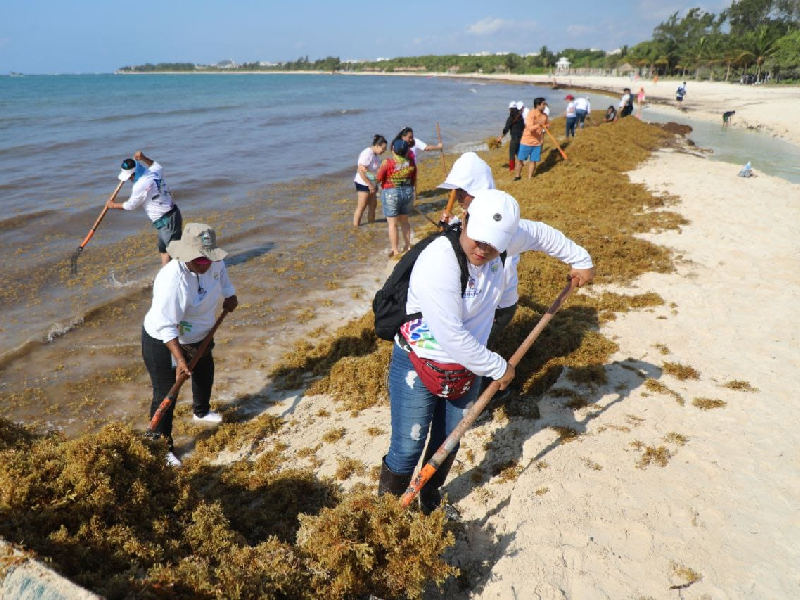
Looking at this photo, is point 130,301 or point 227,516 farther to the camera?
point 130,301

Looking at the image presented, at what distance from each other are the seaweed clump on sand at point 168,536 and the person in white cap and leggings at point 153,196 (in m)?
4.87

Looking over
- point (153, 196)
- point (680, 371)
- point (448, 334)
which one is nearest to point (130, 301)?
point (153, 196)

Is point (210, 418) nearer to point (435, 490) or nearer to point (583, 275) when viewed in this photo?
point (435, 490)

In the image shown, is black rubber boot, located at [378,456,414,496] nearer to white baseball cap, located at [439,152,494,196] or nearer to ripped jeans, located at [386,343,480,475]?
ripped jeans, located at [386,343,480,475]

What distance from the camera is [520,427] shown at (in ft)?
14.2

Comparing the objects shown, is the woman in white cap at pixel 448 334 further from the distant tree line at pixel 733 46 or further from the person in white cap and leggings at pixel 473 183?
the distant tree line at pixel 733 46

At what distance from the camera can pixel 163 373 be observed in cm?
415

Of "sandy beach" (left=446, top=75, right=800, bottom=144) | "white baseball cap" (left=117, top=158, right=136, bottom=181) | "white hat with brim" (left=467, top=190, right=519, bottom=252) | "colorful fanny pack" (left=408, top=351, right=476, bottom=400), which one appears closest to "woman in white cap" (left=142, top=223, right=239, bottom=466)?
"colorful fanny pack" (left=408, top=351, right=476, bottom=400)

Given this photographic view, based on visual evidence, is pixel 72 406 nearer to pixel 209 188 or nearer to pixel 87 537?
pixel 87 537

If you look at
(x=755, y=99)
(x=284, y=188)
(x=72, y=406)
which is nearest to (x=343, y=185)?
(x=284, y=188)

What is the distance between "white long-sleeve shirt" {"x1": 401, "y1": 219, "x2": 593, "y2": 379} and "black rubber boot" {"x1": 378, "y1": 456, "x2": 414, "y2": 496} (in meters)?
0.88

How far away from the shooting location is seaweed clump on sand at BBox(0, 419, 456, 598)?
2.18m

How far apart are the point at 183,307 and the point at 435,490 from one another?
7.66ft

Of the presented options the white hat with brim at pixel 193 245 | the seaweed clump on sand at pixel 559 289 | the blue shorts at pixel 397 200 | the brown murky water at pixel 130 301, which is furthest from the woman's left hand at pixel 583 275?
the blue shorts at pixel 397 200
